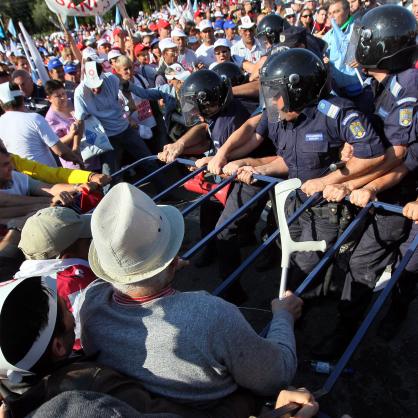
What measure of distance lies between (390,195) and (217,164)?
1415mm

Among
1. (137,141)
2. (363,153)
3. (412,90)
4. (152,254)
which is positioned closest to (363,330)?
(152,254)

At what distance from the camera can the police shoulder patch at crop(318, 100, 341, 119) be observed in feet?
8.55

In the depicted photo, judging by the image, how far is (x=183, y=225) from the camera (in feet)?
5.39

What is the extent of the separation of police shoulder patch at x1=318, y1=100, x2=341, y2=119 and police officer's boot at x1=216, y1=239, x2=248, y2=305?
1.38 metres

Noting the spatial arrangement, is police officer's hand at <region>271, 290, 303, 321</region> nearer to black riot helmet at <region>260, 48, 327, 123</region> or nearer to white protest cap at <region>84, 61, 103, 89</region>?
black riot helmet at <region>260, 48, 327, 123</region>

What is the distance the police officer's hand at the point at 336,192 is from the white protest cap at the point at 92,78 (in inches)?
150

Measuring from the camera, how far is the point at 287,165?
314 centimetres

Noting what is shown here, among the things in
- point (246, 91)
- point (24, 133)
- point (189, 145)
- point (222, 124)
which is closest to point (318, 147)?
point (222, 124)

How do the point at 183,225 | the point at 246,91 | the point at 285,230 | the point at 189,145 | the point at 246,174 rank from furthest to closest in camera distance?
the point at 246,91 → the point at 189,145 → the point at 246,174 → the point at 285,230 → the point at 183,225

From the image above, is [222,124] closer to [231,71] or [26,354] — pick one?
[231,71]

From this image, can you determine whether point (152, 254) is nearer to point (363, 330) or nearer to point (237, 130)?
point (363, 330)

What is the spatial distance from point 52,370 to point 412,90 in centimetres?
256

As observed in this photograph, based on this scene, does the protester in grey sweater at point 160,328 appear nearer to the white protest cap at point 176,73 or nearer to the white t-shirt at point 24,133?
the white t-shirt at point 24,133

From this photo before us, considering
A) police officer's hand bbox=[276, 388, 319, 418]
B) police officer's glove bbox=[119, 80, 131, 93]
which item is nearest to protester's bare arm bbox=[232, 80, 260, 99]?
police officer's glove bbox=[119, 80, 131, 93]
